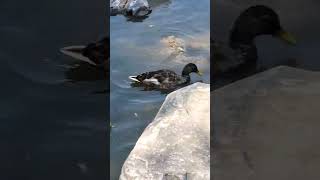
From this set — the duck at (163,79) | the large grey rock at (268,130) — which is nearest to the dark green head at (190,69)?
the duck at (163,79)

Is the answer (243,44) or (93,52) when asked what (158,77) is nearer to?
(243,44)

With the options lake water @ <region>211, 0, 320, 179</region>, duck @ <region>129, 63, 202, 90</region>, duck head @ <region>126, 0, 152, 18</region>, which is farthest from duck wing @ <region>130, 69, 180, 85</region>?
duck head @ <region>126, 0, 152, 18</region>

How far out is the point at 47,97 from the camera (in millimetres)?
1594

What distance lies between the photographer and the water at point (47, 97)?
4.96ft

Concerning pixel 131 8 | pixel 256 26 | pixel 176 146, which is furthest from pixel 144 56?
pixel 176 146

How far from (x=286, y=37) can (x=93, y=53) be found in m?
2.42

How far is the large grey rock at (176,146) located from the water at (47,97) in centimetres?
54

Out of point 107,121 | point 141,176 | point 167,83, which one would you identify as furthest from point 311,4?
point 107,121

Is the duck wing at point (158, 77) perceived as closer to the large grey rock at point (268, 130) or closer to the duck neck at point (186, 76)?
the duck neck at point (186, 76)

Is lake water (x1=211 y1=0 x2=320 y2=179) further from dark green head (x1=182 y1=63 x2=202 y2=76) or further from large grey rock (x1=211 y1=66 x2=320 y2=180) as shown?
large grey rock (x1=211 y1=66 x2=320 y2=180)

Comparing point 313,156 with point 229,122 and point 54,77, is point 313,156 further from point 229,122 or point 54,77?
point 54,77

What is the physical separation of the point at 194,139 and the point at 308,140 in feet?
1.75

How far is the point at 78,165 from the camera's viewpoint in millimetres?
1662

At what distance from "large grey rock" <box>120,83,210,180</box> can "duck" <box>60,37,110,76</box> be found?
556 mm
